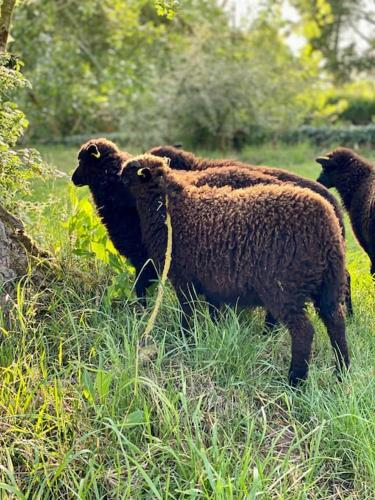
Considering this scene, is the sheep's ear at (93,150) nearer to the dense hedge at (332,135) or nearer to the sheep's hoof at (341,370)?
the sheep's hoof at (341,370)

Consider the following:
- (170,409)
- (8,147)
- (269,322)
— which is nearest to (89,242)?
(8,147)

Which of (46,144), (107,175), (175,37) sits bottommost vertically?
(46,144)

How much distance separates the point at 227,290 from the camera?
14.0ft

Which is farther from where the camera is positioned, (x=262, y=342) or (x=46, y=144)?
(x=46, y=144)

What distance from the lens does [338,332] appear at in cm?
412

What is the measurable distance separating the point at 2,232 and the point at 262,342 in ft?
6.19

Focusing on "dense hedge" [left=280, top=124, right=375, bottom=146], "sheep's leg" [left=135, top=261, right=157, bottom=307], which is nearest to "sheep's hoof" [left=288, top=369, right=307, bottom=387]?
"sheep's leg" [left=135, top=261, right=157, bottom=307]

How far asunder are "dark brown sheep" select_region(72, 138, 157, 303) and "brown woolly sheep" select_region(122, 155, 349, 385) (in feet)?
1.76

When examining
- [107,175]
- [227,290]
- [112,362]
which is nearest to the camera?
[112,362]

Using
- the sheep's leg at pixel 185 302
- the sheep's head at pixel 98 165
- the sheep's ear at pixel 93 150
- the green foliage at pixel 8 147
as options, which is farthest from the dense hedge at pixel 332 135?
the sheep's leg at pixel 185 302

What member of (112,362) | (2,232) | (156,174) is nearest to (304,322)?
(112,362)

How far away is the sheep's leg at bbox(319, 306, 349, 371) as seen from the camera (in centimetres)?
409

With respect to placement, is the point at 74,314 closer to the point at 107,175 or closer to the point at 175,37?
the point at 107,175

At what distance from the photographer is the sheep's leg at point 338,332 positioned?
409 cm
